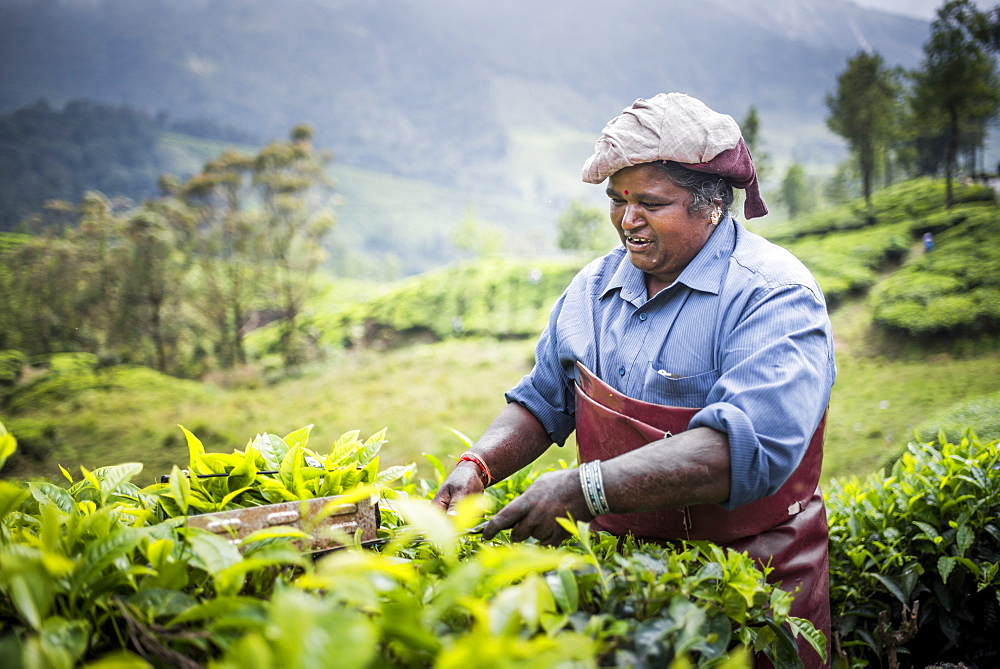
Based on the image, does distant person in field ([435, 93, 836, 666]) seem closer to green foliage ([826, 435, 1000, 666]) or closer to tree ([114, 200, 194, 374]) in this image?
green foliage ([826, 435, 1000, 666])

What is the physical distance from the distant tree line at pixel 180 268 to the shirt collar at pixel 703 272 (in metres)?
14.9

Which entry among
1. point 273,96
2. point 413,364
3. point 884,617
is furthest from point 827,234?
point 273,96

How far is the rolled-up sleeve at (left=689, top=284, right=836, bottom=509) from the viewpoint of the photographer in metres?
1.41

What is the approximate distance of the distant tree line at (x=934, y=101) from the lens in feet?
33.6

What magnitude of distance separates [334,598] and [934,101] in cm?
1417

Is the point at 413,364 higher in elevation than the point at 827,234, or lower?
lower

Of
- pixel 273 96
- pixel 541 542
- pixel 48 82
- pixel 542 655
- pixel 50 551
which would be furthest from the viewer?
pixel 273 96

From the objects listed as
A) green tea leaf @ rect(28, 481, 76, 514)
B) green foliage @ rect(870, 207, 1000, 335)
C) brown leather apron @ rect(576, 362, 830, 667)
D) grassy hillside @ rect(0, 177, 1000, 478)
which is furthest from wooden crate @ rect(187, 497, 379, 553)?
green foliage @ rect(870, 207, 1000, 335)

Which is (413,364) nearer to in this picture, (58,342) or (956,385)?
(58,342)

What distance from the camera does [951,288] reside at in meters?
8.67

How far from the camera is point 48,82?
8725cm

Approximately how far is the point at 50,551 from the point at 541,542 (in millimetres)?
1019

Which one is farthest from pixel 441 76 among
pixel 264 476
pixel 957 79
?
pixel 264 476

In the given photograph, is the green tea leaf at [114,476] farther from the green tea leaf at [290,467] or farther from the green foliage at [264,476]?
the green tea leaf at [290,467]
